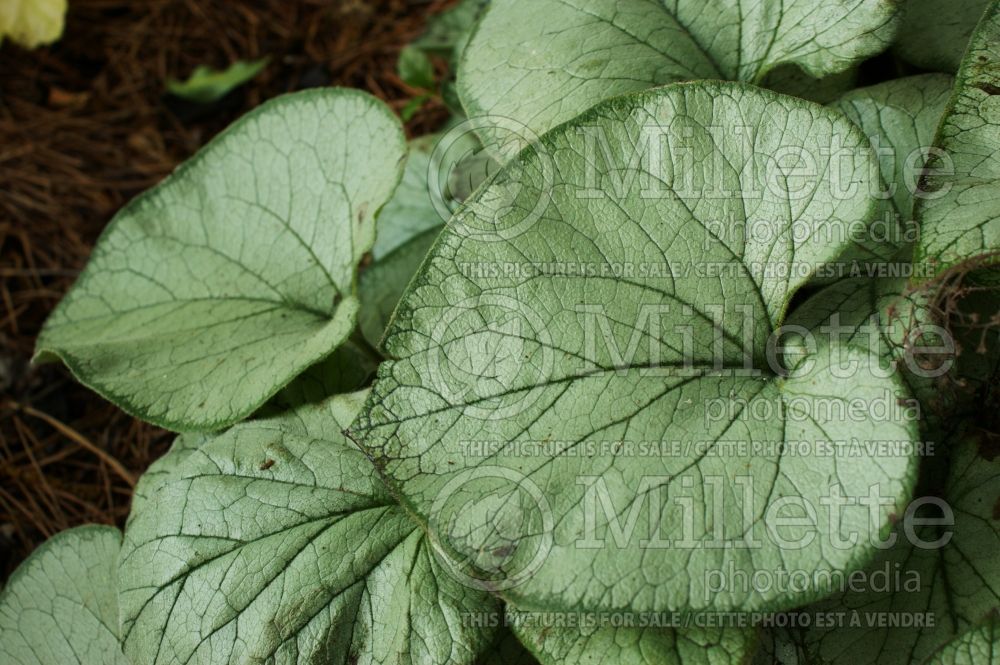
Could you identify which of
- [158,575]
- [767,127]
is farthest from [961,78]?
[158,575]

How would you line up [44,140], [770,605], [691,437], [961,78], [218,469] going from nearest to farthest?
[770,605]
[691,437]
[961,78]
[218,469]
[44,140]

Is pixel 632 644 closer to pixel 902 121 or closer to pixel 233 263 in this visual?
pixel 902 121

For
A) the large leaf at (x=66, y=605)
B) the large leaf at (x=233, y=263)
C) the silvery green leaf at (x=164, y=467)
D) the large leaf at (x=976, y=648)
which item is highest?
the large leaf at (x=233, y=263)

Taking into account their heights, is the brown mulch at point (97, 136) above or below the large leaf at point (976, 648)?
above

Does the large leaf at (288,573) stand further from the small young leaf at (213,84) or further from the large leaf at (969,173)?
the small young leaf at (213,84)

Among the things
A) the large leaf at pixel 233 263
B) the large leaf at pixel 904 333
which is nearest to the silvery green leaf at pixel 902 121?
the large leaf at pixel 904 333

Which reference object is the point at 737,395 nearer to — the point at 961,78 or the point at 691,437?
the point at 691,437
